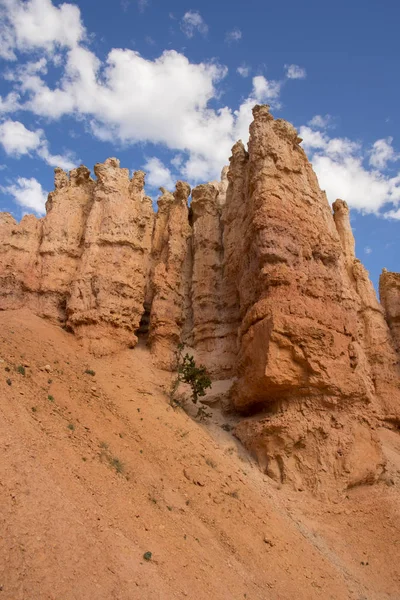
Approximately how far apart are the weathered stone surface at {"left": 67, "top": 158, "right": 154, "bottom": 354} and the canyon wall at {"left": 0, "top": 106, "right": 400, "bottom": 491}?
50mm

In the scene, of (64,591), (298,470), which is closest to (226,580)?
(64,591)

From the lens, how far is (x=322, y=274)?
15.6 meters

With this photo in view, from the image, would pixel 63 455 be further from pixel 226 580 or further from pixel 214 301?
pixel 214 301

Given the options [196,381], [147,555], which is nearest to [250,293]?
[196,381]

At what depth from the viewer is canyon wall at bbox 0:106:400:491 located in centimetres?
1330

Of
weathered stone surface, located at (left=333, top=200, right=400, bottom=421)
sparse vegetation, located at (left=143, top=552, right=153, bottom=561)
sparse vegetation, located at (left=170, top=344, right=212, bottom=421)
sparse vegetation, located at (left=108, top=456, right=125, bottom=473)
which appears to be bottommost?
sparse vegetation, located at (left=143, top=552, right=153, bottom=561)

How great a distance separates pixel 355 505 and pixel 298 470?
175cm

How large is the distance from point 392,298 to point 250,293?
9819 mm

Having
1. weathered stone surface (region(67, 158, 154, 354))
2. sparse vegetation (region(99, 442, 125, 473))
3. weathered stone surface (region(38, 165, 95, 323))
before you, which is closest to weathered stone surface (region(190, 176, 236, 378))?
weathered stone surface (region(67, 158, 154, 354))

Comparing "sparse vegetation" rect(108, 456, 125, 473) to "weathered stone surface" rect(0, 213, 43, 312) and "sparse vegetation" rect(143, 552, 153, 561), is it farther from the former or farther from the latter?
"weathered stone surface" rect(0, 213, 43, 312)

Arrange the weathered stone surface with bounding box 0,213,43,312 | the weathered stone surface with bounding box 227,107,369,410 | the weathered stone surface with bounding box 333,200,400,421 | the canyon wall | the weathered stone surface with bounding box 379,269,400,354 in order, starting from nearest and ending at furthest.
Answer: the canyon wall, the weathered stone surface with bounding box 227,107,369,410, the weathered stone surface with bounding box 0,213,43,312, the weathered stone surface with bounding box 333,200,400,421, the weathered stone surface with bounding box 379,269,400,354

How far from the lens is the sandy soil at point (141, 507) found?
6.55 metres

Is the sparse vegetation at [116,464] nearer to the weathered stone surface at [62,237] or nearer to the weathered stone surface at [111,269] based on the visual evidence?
the weathered stone surface at [111,269]

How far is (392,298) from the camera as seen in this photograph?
21.9 meters
